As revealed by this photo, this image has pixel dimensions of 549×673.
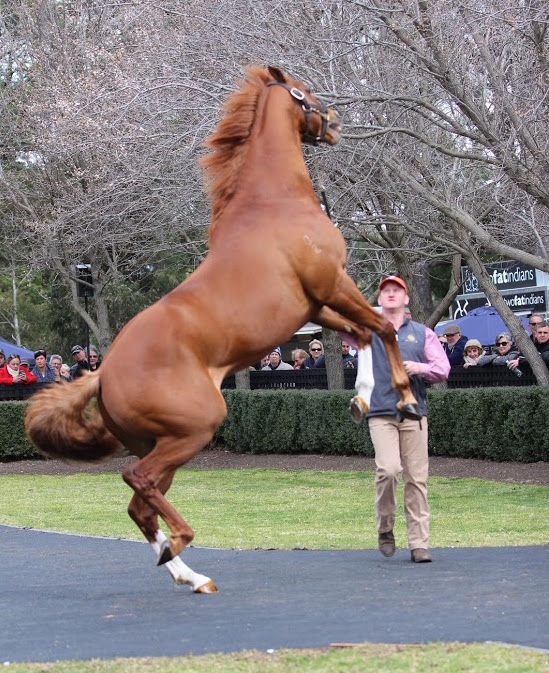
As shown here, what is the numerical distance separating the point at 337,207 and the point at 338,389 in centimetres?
426

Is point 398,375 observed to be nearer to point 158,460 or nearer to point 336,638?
point 158,460

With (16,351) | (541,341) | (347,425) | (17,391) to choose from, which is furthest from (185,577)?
(16,351)

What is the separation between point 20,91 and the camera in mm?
22031

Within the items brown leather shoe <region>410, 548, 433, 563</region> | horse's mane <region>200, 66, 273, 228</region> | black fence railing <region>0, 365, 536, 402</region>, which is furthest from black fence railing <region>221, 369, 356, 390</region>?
horse's mane <region>200, 66, 273, 228</region>

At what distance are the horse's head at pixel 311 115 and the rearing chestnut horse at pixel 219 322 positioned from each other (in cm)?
3

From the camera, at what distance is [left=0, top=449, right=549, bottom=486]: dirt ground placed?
1514 centimetres

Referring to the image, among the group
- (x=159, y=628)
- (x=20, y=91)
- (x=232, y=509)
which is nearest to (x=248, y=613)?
(x=159, y=628)

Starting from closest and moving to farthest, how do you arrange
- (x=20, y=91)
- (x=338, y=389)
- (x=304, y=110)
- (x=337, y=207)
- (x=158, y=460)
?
(x=158, y=460), (x=304, y=110), (x=337, y=207), (x=338, y=389), (x=20, y=91)

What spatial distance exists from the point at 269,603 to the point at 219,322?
161 centimetres

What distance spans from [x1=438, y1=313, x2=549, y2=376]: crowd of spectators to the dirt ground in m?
1.43

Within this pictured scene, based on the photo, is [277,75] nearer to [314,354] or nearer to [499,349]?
[499,349]

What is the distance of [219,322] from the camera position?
6.74 m

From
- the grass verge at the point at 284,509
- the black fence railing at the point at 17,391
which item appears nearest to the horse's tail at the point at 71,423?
the grass verge at the point at 284,509

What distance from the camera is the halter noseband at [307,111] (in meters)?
7.42
